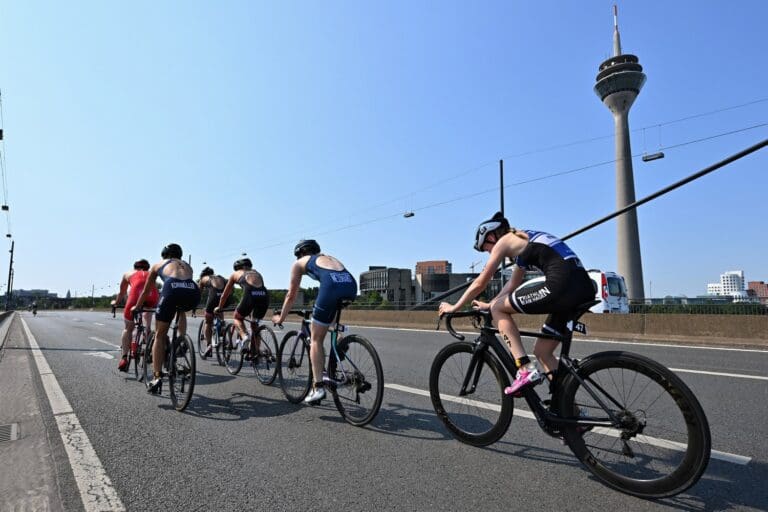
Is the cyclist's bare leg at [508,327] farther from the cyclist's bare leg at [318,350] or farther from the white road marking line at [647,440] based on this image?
the cyclist's bare leg at [318,350]

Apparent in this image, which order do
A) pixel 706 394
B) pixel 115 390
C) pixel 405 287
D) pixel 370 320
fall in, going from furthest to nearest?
pixel 405 287 < pixel 370 320 < pixel 115 390 < pixel 706 394

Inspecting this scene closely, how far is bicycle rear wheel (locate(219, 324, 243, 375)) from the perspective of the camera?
7.63 metres

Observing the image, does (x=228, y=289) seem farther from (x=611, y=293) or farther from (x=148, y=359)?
(x=611, y=293)

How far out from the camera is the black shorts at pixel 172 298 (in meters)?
5.34

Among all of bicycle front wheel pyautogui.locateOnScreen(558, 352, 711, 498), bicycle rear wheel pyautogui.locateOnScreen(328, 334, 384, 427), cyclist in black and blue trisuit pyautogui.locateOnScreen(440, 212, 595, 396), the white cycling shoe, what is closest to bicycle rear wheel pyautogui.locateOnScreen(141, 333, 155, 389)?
the white cycling shoe

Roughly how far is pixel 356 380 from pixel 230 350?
399cm

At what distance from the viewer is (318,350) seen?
15.5 ft

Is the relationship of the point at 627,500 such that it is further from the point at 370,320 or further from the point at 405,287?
the point at 405,287

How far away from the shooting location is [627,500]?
2766 millimetres

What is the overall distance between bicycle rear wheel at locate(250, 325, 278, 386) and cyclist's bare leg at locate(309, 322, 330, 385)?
1.73m

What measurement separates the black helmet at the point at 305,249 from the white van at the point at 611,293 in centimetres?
1794

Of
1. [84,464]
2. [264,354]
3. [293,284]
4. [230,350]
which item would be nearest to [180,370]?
[264,354]

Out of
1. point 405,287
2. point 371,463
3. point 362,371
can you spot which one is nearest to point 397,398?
point 362,371

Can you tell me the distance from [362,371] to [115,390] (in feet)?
12.5
